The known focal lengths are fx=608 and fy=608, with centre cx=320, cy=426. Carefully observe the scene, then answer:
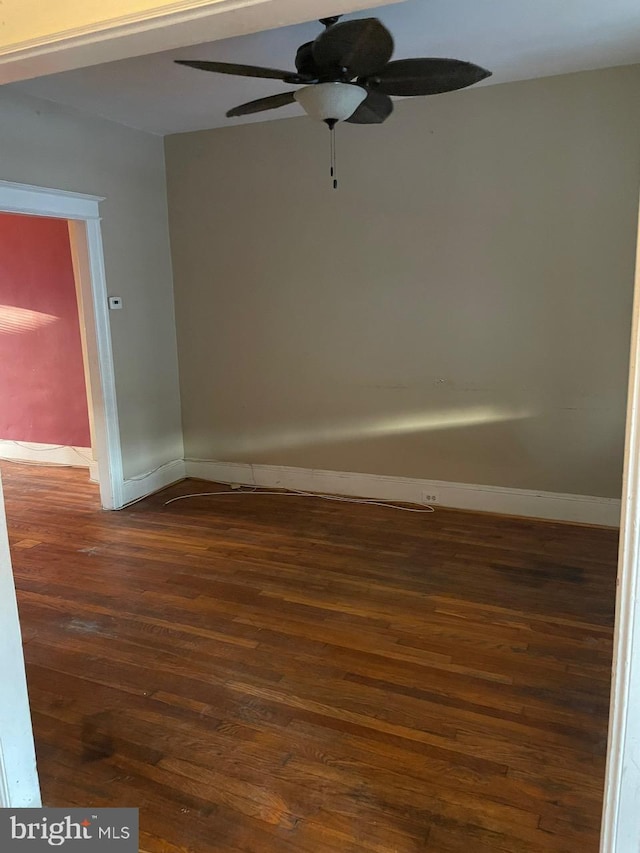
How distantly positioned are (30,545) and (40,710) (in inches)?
67.0

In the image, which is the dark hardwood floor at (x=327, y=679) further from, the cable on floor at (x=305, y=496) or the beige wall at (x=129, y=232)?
the beige wall at (x=129, y=232)

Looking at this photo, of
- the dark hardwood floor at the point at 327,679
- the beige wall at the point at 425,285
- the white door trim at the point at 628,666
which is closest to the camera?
the white door trim at the point at 628,666

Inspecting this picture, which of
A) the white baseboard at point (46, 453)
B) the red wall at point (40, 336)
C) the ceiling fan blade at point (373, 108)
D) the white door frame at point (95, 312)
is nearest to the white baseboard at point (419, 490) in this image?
the white door frame at point (95, 312)

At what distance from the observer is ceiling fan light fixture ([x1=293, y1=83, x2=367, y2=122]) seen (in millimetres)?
2346

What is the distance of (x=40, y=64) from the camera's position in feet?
4.69

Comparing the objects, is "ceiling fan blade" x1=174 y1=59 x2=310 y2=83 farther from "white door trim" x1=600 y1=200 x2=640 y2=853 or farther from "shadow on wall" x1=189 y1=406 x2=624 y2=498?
"shadow on wall" x1=189 y1=406 x2=624 y2=498

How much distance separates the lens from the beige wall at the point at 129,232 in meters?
3.59

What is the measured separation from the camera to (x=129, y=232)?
4309 millimetres

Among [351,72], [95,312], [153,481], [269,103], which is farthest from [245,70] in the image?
[153,481]

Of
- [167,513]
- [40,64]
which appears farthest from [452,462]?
[40,64]

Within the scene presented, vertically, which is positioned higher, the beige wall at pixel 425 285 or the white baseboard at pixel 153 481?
the beige wall at pixel 425 285

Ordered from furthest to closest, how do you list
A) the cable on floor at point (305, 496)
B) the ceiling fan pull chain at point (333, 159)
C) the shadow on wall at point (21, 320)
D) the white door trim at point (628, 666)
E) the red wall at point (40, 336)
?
the shadow on wall at point (21, 320) → the red wall at point (40, 336) → the cable on floor at point (305, 496) → the ceiling fan pull chain at point (333, 159) → the white door trim at point (628, 666)

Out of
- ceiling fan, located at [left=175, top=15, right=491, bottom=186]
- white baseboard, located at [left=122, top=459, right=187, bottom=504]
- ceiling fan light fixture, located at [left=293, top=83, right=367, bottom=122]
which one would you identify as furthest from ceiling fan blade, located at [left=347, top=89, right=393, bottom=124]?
white baseboard, located at [left=122, top=459, right=187, bottom=504]

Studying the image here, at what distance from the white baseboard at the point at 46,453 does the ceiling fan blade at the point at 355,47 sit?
3.92 meters
